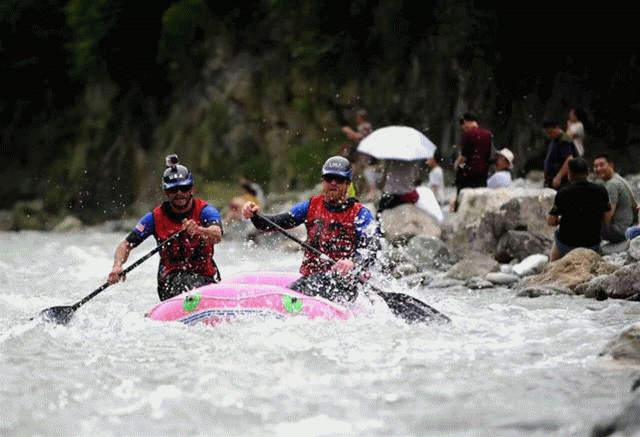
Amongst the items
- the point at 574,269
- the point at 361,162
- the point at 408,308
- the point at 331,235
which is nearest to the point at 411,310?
the point at 408,308

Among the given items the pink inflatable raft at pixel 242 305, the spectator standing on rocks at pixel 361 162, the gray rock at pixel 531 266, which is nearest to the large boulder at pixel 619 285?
the gray rock at pixel 531 266

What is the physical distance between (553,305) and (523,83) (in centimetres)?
1055

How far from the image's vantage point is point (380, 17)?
21.5 meters

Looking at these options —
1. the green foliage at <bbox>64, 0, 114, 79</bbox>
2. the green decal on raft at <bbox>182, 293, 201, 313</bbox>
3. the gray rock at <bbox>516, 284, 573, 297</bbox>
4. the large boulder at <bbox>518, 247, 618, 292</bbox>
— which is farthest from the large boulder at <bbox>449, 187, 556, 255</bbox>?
the green foliage at <bbox>64, 0, 114, 79</bbox>

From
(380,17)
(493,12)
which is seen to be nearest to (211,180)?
(380,17)

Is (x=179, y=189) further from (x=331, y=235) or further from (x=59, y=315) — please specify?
(x=59, y=315)

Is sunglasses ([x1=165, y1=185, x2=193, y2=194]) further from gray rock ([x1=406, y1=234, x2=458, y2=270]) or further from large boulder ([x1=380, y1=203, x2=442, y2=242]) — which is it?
large boulder ([x1=380, y1=203, x2=442, y2=242])

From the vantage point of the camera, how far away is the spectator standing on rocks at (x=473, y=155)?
14.5m

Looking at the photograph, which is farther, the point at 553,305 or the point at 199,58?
the point at 199,58

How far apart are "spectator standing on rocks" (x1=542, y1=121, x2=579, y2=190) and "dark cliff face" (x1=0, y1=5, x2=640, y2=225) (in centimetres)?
521

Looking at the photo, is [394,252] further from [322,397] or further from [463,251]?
[322,397]

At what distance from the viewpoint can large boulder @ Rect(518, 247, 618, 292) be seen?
1069cm

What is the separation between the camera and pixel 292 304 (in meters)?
8.27

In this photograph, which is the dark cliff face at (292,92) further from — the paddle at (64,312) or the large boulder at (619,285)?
the paddle at (64,312)
